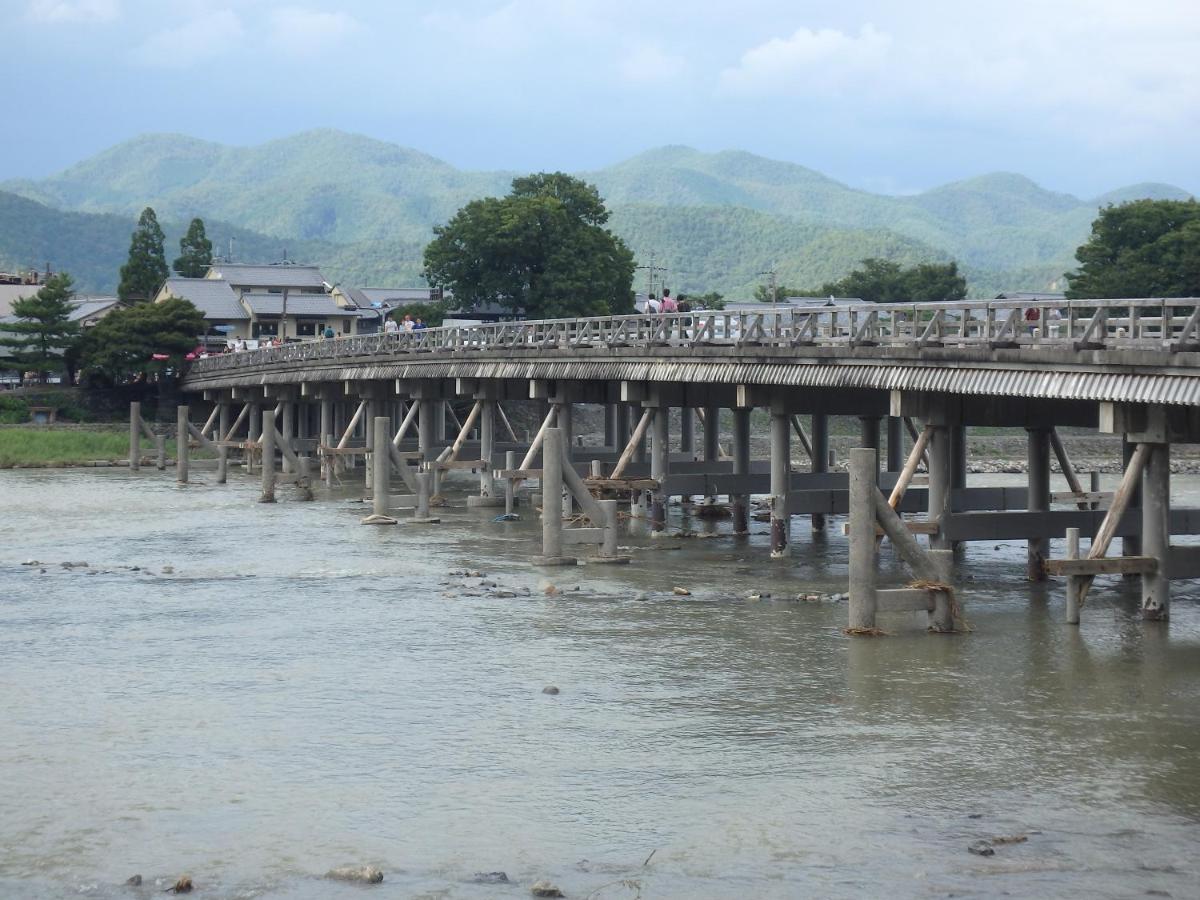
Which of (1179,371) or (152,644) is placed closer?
(1179,371)

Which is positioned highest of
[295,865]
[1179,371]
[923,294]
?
[923,294]

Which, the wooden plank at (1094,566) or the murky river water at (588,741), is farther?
the wooden plank at (1094,566)

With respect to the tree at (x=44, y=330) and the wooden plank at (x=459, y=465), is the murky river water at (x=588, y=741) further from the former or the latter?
the tree at (x=44, y=330)

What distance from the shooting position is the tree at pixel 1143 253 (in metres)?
89.3

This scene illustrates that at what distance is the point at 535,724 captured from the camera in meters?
19.7

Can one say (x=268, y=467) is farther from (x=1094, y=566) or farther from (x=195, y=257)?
(x=195, y=257)

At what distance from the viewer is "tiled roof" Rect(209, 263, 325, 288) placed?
113m

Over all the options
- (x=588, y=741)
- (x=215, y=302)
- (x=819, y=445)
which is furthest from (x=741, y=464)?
(x=215, y=302)

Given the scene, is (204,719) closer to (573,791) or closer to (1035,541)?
(573,791)

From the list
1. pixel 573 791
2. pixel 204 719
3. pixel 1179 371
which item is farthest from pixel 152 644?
pixel 1179 371

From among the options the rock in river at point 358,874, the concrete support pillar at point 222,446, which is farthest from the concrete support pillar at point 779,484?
the concrete support pillar at point 222,446

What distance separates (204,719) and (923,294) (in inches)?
3986

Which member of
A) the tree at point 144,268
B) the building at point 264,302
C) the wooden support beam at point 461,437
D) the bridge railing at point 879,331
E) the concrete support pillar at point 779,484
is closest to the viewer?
the bridge railing at point 879,331

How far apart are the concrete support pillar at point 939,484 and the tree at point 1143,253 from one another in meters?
61.9
